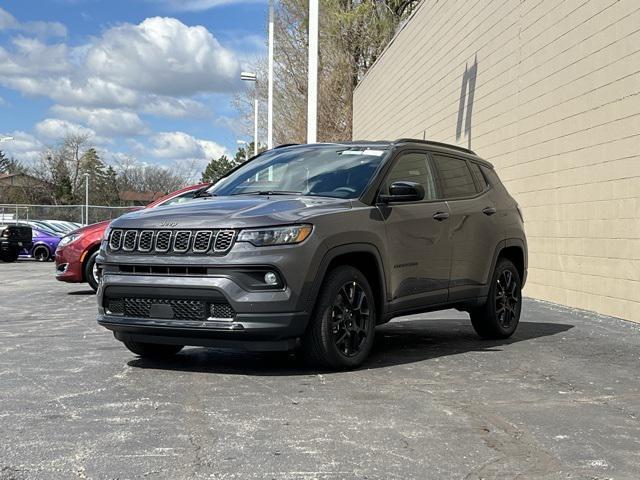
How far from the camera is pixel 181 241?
5719 mm

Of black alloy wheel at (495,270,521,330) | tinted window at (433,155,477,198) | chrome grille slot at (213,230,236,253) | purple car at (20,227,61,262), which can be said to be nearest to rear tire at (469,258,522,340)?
black alloy wheel at (495,270,521,330)

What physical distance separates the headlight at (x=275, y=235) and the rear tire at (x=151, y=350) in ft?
4.42

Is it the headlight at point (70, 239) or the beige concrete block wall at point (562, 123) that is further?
the headlight at point (70, 239)

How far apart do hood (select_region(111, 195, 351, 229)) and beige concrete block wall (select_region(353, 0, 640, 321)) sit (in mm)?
5175

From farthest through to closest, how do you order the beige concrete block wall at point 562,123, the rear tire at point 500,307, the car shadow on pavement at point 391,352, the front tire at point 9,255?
the front tire at point 9,255 < the beige concrete block wall at point 562,123 < the rear tire at point 500,307 < the car shadow on pavement at point 391,352

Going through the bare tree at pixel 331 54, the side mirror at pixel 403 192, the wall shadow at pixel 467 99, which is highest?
the bare tree at pixel 331 54

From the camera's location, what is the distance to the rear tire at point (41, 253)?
29.0 metres

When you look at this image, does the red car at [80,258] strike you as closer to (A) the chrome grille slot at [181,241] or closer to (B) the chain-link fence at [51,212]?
(A) the chrome grille slot at [181,241]

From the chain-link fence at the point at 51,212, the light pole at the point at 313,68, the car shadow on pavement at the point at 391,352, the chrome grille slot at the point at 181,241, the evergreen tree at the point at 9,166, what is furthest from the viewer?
the evergreen tree at the point at 9,166

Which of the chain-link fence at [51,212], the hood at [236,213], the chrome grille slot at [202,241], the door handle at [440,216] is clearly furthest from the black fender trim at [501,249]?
the chain-link fence at [51,212]

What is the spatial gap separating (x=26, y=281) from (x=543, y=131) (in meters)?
11.1

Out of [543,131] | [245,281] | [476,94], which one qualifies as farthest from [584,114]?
[245,281]

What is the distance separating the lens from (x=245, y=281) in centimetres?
555

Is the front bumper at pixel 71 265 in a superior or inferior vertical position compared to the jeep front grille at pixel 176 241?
inferior
